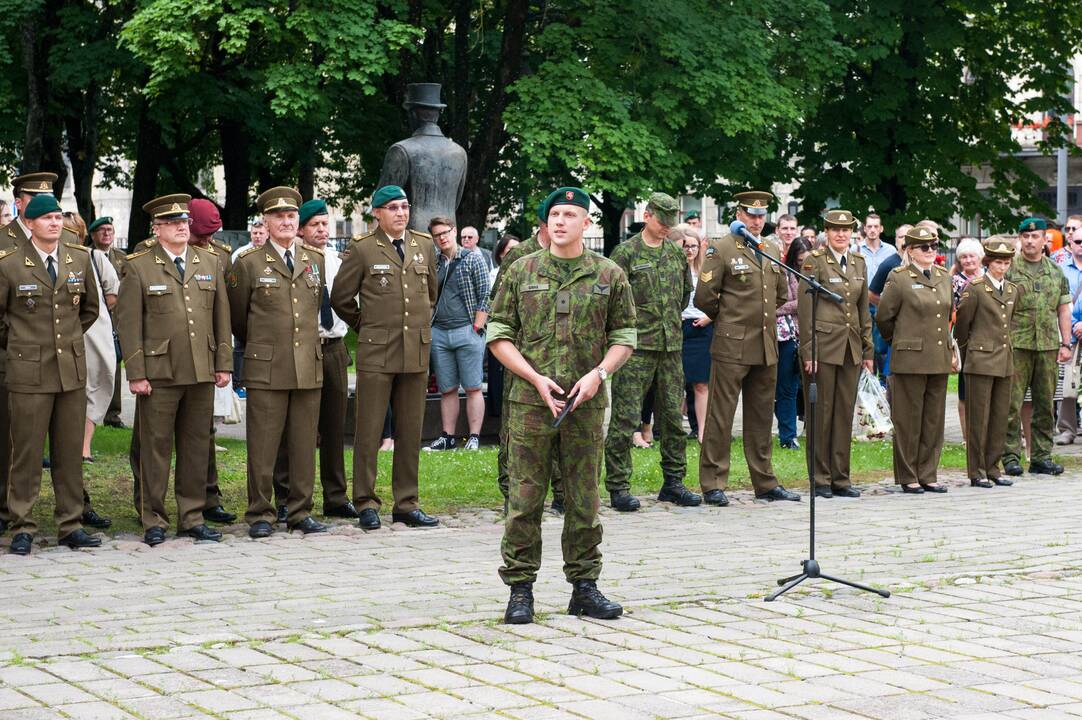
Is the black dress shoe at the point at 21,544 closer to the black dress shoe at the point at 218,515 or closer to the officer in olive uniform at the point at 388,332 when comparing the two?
the black dress shoe at the point at 218,515

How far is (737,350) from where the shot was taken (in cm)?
1205

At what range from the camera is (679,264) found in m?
11.9

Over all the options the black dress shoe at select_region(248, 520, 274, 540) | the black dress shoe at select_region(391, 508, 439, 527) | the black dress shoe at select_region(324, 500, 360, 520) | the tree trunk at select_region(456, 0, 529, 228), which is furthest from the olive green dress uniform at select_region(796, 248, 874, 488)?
the tree trunk at select_region(456, 0, 529, 228)

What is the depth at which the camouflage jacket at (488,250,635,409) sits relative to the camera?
7.67 meters

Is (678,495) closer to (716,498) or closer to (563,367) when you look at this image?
(716,498)

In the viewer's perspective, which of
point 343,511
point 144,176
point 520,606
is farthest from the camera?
point 144,176

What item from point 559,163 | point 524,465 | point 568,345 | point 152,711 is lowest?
point 152,711

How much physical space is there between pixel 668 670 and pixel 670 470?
5.41m

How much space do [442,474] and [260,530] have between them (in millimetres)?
2676

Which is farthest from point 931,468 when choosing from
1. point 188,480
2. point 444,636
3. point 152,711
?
point 152,711

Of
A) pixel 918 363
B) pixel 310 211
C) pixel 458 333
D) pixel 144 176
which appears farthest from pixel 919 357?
pixel 144 176

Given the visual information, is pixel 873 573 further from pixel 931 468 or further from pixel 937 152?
pixel 937 152

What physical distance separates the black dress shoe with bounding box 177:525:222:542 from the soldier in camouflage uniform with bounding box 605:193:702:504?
2.85m

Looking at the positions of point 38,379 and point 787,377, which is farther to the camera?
point 787,377
